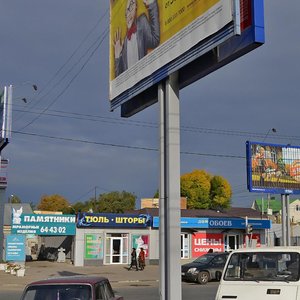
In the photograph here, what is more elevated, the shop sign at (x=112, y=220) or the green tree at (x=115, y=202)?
the green tree at (x=115, y=202)

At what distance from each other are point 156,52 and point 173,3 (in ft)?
4.20

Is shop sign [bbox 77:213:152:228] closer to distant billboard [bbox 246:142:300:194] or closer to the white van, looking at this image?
distant billboard [bbox 246:142:300:194]

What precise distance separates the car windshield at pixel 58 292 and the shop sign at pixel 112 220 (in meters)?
32.0

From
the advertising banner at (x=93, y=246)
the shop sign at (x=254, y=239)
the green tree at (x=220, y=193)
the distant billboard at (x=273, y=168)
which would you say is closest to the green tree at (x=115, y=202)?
the green tree at (x=220, y=193)

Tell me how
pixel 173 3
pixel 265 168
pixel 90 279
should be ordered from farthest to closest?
pixel 265 168, pixel 173 3, pixel 90 279

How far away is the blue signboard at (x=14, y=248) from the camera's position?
34.0 meters

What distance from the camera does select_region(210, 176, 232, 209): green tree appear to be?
83500 millimetres

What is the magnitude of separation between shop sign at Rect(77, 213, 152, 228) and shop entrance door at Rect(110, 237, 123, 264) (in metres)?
1.16

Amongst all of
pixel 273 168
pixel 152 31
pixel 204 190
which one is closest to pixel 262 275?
pixel 152 31

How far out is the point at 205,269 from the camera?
87.8 feet

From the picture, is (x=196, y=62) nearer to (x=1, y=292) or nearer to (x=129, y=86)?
(x=129, y=86)

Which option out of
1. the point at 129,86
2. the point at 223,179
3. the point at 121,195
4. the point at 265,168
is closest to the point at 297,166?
the point at 265,168

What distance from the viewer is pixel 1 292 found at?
21.3 meters

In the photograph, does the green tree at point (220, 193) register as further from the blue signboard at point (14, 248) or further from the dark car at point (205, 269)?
the dark car at point (205, 269)
